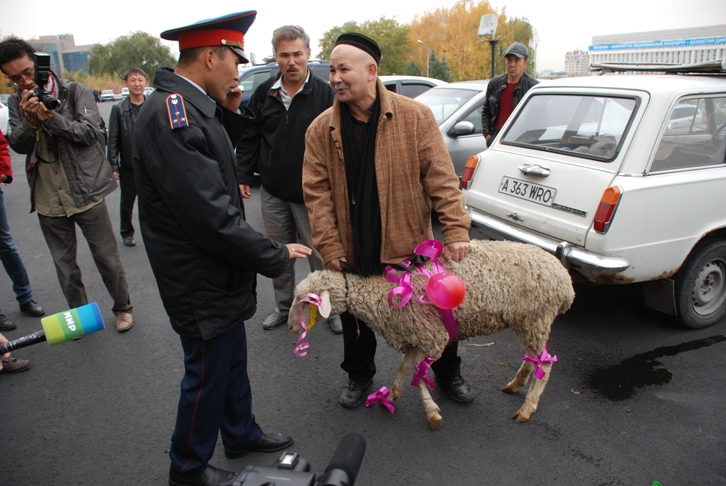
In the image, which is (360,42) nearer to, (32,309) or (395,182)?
(395,182)

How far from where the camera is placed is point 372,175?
8.54 feet

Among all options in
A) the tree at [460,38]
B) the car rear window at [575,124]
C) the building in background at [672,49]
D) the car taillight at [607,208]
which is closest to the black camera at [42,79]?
the car rear window at [575,124]

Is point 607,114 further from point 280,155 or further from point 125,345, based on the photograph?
point 125,345

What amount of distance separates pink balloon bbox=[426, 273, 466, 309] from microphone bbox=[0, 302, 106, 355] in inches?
59.3

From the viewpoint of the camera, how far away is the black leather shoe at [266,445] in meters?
2.79

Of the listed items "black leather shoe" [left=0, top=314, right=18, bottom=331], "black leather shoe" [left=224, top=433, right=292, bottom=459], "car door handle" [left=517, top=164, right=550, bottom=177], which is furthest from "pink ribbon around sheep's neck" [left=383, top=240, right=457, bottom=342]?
"black leather shoe" [left=0, top=314, right=18, bottom=331]

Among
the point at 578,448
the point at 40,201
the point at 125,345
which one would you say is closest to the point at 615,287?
the point at 578,448

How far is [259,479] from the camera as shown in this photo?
105 centimetres

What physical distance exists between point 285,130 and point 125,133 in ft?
9.88

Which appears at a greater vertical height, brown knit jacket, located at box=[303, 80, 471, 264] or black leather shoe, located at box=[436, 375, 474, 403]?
brown knit jacket, located at box=[303, 80, 471, 264]

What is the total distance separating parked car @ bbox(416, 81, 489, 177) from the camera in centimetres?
673

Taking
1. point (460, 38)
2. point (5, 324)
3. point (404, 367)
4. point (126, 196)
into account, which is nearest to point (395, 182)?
point (404, 367)

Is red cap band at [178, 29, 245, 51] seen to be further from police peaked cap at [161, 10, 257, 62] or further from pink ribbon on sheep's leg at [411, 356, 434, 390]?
pink ribbon on sheep's leg at [411, 356, 434, 390]

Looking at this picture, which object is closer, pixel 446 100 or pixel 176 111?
pixel 176 111
